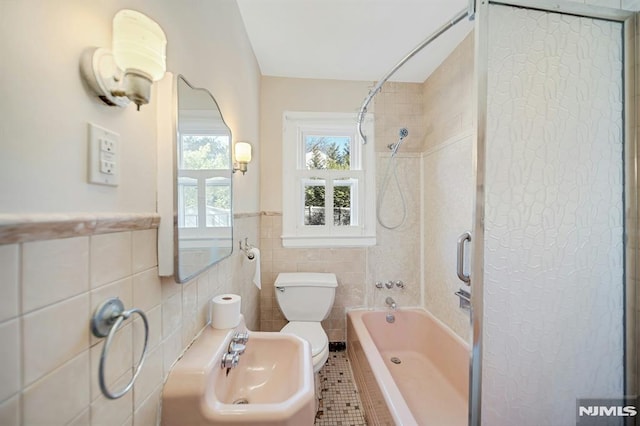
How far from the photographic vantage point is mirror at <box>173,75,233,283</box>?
78 centimetres

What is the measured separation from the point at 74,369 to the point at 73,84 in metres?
0.55

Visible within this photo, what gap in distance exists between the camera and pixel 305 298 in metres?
1.95

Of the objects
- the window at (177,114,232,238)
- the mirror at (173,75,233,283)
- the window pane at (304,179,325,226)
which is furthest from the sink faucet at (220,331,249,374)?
the window pane at (304,179,325,226)

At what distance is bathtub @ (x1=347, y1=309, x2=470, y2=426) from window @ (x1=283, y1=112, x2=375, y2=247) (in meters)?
0.77

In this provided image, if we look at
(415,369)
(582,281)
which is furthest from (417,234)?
(582,281)

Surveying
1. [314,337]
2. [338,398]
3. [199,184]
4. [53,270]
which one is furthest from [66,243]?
[338,398]

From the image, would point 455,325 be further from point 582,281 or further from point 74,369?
point 74,369

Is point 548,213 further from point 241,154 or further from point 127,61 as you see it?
point 241,154

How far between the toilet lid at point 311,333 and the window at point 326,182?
0.67 meters

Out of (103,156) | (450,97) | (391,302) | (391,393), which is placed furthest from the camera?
(391,302)

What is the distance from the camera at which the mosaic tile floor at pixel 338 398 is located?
4.98ft

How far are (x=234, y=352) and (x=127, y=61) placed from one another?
3.21ft

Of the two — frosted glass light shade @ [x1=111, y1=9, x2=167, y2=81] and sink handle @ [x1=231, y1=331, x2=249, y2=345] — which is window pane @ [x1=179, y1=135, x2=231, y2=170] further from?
sink handle @ [x1=231, y1=331, x2=249, y2=345]

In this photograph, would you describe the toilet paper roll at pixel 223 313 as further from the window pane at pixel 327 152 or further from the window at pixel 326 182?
the window pane at pixel 327 152
